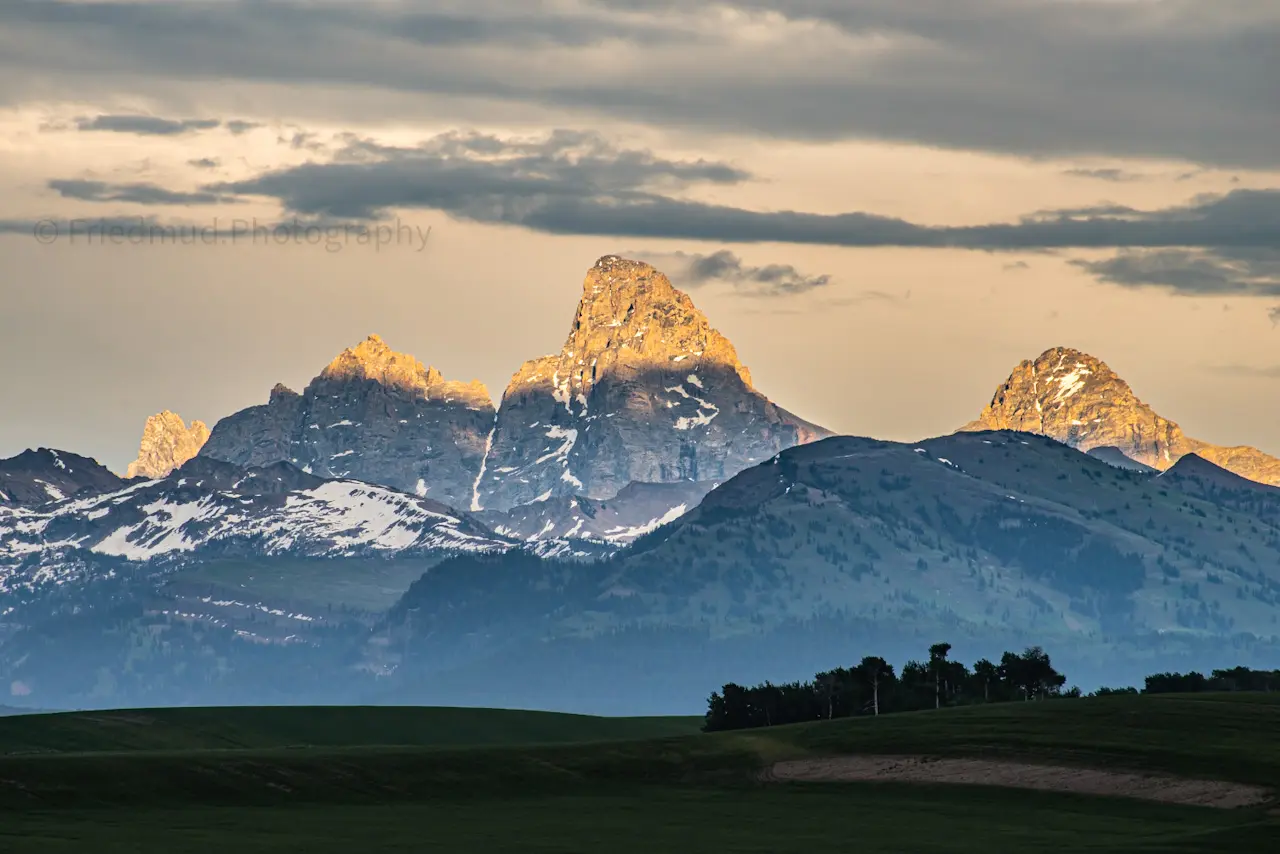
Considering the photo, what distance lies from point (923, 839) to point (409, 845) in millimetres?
36091

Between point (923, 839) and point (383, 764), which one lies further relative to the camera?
point (383, 764)

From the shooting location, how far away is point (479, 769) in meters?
199

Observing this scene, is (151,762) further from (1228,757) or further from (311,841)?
(1228,757)

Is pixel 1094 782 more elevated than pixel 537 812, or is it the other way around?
pixel 1094 782

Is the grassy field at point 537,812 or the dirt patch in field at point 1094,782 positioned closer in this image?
the grassy field at point 537,812

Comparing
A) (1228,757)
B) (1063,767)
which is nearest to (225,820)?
(1063,767)

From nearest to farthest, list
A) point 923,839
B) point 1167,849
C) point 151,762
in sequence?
point 1167,849 < point 923,839 < point 151,762

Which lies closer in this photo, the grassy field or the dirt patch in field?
the grassy field

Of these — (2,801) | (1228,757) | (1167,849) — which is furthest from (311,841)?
(1228,757)

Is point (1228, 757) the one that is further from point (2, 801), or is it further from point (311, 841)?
point (2, 801)

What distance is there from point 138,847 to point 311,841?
475 inches

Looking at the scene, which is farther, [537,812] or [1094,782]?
[1094,782]

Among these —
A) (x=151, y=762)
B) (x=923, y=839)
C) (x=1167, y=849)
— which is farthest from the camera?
(x=151, y=762)

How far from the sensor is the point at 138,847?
488 feet
